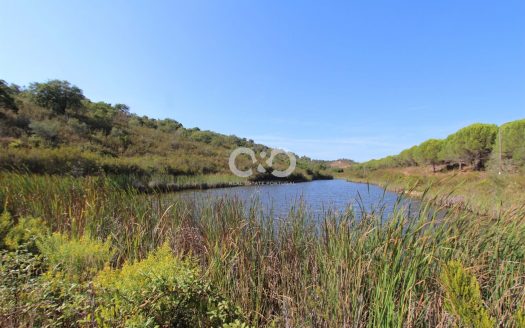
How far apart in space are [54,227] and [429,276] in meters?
4.72

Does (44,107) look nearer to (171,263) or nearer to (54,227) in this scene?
(54,227)

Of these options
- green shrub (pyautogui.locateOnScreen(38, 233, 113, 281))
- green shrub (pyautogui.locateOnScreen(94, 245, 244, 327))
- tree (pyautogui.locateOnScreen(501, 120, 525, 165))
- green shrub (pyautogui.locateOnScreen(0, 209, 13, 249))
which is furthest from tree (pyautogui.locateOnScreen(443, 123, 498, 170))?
green shrub (pyautogui.locateOnScreen(0, 209, 13, 249))

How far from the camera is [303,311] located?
224cm

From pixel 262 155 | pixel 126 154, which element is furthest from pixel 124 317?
pixel 262 155

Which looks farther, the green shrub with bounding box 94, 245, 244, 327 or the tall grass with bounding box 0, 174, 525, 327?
the tall grass with bounding box 0, 174, 525, 327

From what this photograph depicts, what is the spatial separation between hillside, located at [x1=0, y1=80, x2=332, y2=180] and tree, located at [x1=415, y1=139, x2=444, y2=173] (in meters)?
30.1

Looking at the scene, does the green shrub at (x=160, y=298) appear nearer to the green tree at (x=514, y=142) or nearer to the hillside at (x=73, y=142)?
the hillside at (x=73, y=142)

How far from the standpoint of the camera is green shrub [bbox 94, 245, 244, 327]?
1.60 m

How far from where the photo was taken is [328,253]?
255cm

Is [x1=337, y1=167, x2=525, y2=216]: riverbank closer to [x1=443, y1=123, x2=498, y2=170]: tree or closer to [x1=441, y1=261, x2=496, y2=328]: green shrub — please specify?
[x1=441, y1=261, x2=496, y2=328]: green shrub

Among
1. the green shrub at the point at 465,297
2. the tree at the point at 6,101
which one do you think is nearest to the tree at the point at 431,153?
the green shrub at the point at 465,297

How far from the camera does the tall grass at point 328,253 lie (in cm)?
197

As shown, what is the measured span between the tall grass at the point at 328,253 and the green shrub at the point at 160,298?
0.61 m

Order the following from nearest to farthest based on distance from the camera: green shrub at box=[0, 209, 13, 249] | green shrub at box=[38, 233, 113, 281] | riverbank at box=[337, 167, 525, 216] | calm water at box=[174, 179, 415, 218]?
green shrub at box=[38, 233, 113, 281]
riverbank at box=[337, 167, 525, 216]
calm water at box=[174, 179, 415, 218]
green shrub at box=[0, 209, 13, 249]
